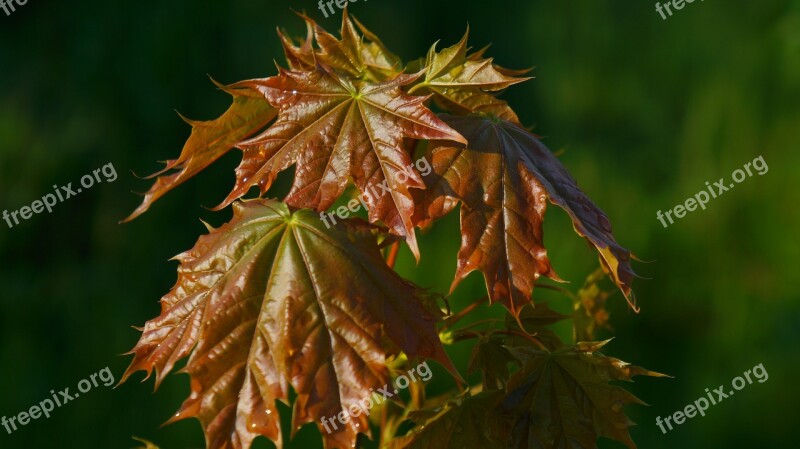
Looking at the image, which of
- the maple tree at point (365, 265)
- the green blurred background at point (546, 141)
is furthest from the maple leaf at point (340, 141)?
the green blurred background at point (546, 141)

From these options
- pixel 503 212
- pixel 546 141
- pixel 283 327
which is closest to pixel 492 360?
pixel 503 212

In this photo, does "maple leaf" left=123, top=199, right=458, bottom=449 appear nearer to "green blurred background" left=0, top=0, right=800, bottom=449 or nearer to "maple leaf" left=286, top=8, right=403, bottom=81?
"maple leaf" left=286, top=8, right=403, bottom=81

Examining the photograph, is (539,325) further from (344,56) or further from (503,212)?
(344,56)

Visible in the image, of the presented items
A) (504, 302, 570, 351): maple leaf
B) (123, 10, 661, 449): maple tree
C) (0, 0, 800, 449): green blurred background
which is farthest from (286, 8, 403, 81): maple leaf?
(0, 0, 800, 449): green blurred background

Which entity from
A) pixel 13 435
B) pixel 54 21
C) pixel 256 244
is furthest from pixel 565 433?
pixel 54 21

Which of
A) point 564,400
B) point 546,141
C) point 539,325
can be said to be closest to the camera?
point 564,400

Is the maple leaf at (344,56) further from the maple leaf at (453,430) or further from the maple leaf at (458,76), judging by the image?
the maple leaf at (453,430)
